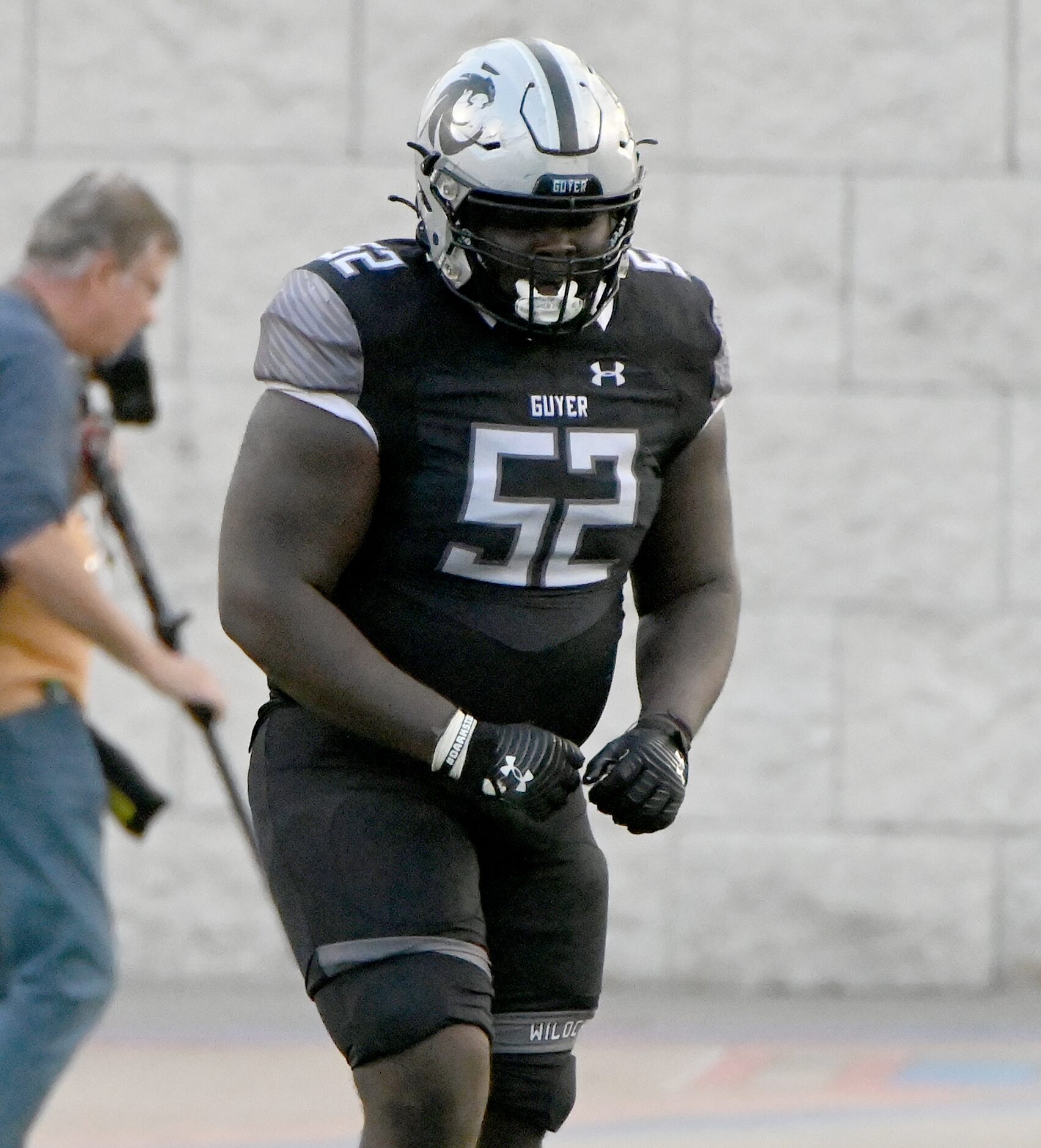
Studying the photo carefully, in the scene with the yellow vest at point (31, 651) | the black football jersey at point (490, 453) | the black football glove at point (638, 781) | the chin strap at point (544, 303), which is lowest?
the black football glove at point (638, 781)

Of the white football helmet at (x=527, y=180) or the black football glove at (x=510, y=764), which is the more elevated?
the white football helmet at (x=527, y=180)

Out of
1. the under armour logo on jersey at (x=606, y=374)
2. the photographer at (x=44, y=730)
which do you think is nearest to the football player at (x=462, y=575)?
the under armour logo on jersey at (x=606, y=374)

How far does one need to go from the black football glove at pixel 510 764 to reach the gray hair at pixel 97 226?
70.8 inches

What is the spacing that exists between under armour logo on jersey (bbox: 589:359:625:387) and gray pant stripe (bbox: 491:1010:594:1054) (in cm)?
94

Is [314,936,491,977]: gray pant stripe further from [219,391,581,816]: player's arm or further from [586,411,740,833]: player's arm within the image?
[586,411,740,833]: player's arm

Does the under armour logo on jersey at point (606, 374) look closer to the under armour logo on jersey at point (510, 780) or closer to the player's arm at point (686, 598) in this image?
the player's arm at point (686, 598)

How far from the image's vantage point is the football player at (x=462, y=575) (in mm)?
2939

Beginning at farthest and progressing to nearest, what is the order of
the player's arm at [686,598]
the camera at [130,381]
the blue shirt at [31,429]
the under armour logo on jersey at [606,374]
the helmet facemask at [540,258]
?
the camera at [130,381], the blue shirt at [31,429], the player's arm at [686,598], the under armour logo on jersey at [606,374], the helmet facemask at [540,258]

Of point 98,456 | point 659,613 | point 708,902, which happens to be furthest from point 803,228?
point 659,613

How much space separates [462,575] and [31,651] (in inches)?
52.4

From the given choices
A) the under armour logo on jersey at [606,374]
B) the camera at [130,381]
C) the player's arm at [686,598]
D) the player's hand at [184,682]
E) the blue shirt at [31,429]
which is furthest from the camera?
the camera at [130,381]

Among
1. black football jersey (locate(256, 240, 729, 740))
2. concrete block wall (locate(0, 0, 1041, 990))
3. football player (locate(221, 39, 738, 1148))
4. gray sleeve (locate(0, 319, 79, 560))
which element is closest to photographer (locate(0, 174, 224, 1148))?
gray sleeve (locate(0, 319, 79, 560))

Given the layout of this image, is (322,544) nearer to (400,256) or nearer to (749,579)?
(400,256)

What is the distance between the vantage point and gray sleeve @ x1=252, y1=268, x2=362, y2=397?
116 inches
